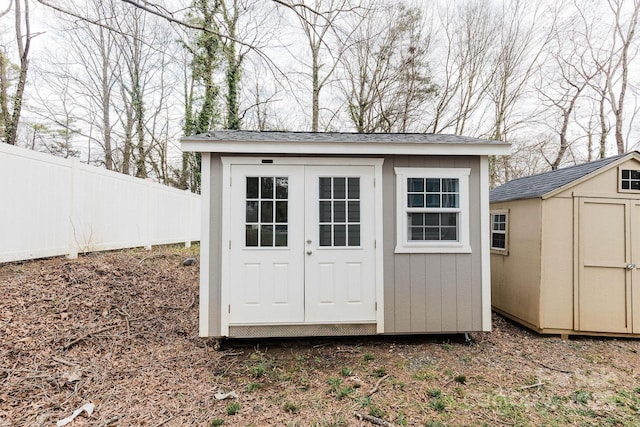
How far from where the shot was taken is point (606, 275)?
12.9ft

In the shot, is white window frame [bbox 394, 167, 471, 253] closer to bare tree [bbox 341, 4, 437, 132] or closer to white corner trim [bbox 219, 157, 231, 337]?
white corner trim [bbox 219, 157, 231, 337]

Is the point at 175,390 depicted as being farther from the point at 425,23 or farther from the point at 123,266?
the point at 425,23

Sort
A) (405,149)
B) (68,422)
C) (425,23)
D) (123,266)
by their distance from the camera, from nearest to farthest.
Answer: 1. (68,422)
2. (405,149)
3. (123,266)
4. (425,23)

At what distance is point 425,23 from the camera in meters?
11.2

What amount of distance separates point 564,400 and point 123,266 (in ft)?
19.4

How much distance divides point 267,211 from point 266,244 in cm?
39

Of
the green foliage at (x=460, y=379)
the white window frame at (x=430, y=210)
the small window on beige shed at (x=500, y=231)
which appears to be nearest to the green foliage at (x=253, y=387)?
the green foliage at (x=460, y=379)

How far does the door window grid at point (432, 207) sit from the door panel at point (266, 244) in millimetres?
1362

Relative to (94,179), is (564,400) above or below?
below

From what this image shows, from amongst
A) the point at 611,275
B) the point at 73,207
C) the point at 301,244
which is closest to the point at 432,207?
the point at 301,244

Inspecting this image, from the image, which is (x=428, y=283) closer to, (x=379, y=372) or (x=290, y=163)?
(x=379, y=372)

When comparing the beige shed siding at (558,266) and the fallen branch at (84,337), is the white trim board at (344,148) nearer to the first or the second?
the beige shed siding at (558,266)

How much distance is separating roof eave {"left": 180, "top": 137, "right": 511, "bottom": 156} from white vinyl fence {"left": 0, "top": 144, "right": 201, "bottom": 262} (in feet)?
7.33

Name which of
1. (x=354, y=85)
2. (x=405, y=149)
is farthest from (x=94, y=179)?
(x=354, y=85)
